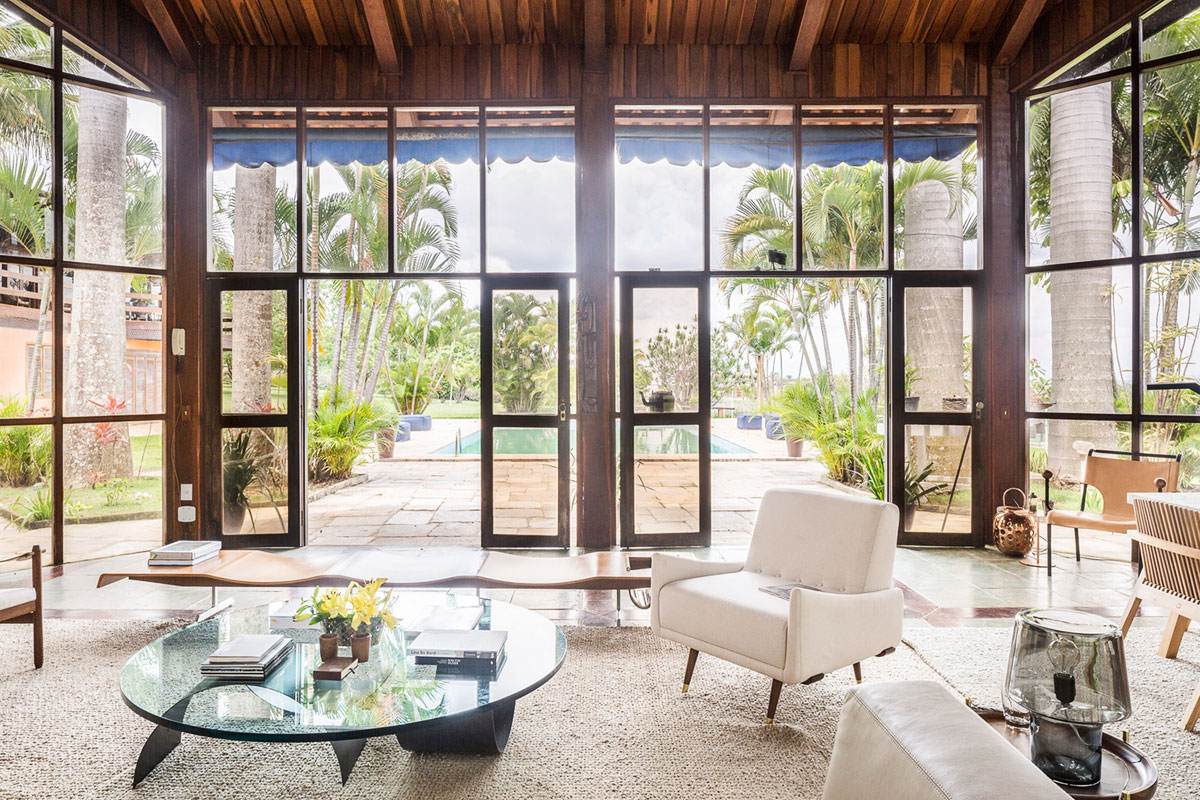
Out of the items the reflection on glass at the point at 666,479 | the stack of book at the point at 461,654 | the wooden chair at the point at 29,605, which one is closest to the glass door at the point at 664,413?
the reflection on glass at the point at 666,479

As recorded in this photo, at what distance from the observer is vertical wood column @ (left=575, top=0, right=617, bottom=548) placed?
5223 mm

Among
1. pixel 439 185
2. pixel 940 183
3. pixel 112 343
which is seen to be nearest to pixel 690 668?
pixel 439 185

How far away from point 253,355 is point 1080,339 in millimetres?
6208

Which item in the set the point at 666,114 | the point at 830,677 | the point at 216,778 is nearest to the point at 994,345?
the point at 666,114

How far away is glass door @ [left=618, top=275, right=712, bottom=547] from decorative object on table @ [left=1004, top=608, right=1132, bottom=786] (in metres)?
3.81

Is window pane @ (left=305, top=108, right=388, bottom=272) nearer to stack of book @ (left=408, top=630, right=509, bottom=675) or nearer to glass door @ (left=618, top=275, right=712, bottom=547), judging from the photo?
glass door @ (left=618, top=275, right=712, bottom=547)

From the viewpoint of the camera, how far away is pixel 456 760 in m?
2.32

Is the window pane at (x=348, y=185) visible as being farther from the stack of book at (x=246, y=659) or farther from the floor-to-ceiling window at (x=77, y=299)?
the stack of book at (x=246, y=659)

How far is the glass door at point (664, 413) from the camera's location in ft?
17.3

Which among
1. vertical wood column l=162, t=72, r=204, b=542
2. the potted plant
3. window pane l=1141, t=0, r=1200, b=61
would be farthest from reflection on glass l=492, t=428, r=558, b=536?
window pane l=1141, t=0, r=1200, b=61

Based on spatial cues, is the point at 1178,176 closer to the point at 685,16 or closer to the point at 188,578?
the point at 685,16

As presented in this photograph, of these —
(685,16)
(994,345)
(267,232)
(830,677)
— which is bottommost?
(830,677)

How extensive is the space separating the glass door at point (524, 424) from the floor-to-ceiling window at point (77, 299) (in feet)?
8.18

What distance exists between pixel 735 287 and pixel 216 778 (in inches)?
406
